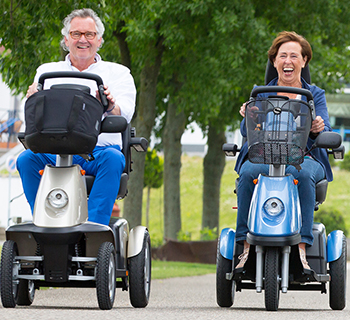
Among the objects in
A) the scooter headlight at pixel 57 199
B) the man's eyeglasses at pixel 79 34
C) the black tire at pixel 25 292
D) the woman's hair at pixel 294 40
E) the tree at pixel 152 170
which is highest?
the tree at pixel 152 170

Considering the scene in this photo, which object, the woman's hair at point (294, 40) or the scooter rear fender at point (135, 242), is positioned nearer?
the scooter rear fender at point (135, 242)

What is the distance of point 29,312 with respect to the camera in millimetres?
4129

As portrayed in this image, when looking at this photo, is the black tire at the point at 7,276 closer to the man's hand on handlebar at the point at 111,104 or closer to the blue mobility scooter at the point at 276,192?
the man's hand on handlebar at the point at 111,104

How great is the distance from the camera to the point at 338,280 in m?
5.28

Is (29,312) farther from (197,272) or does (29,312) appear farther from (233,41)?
(233,41)

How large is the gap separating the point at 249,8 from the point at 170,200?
5998 millimetres

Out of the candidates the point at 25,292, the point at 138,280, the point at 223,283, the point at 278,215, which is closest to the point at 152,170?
the point at 223,283

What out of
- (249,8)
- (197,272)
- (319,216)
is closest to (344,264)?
(197,272)

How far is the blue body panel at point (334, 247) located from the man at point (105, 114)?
1464mm

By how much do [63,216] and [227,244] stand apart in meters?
1.27

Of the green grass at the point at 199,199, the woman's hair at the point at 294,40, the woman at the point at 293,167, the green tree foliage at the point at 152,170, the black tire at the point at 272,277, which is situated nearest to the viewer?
A: the black tire at the point at 272,277

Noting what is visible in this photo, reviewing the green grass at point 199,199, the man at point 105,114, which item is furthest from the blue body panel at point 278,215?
the green grass at point 199,199

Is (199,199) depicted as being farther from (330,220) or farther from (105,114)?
(105,114)

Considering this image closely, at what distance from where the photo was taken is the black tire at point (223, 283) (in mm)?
5301
